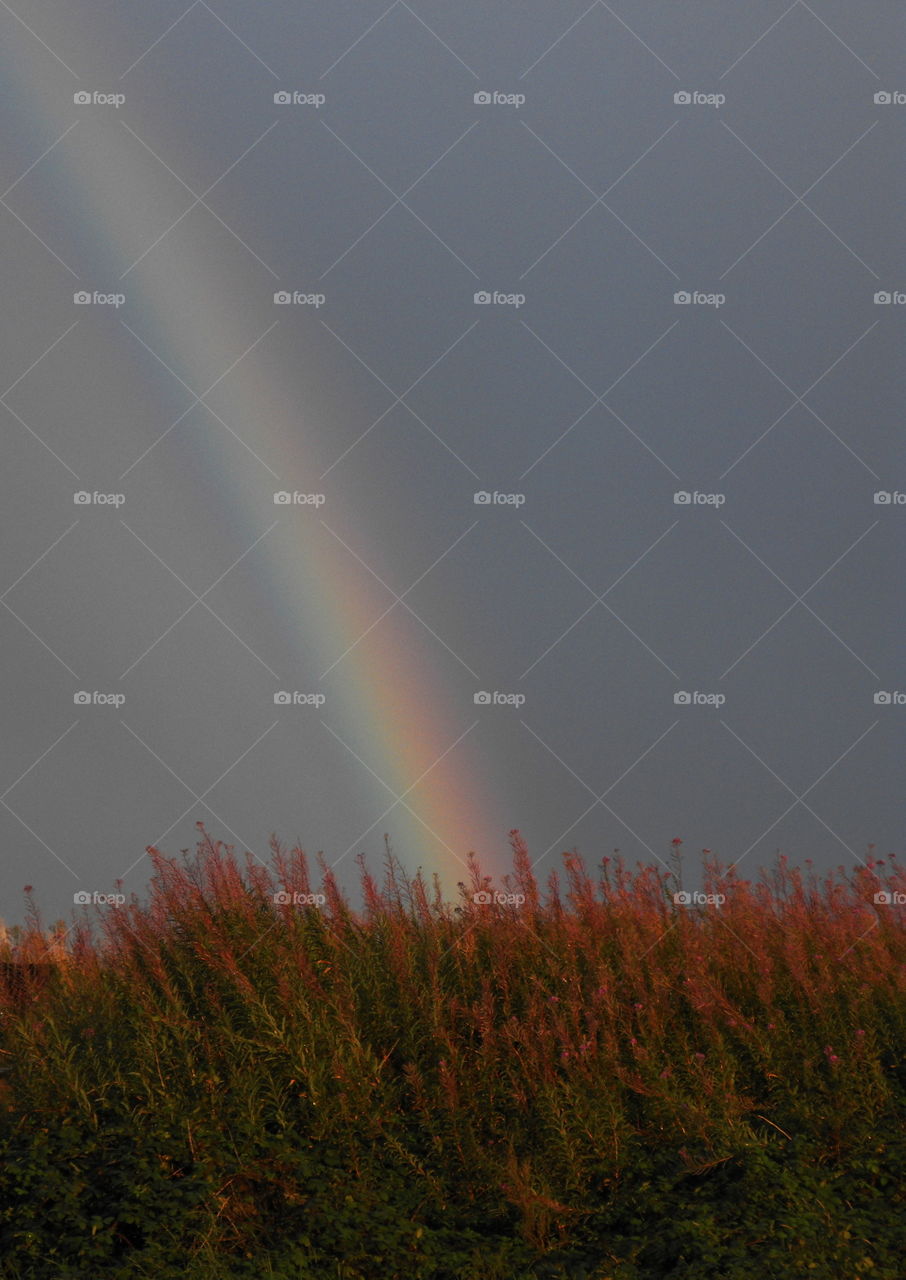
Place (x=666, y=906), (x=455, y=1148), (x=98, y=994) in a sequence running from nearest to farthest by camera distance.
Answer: (x=455, y=1148) → (x=98, y=994) → (x=666, y=906)

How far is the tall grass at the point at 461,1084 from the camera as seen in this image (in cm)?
518

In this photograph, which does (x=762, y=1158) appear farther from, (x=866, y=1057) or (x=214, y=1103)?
(x=214, y=1103)

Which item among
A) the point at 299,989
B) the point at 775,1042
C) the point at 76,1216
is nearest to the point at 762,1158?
the point at 775,1042

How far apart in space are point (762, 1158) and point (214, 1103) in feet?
8.37

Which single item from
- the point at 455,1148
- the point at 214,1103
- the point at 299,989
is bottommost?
the point at 455,1148

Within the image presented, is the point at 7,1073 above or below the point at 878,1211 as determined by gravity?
above

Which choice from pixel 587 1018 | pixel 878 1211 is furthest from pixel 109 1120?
pixel 878 1211

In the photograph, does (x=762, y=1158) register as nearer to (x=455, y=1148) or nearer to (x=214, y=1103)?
(x=455, y=1148)

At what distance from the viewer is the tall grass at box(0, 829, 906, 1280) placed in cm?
518

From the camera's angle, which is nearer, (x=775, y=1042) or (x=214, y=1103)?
(x=214, y=1103)

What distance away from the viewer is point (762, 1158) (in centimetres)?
539

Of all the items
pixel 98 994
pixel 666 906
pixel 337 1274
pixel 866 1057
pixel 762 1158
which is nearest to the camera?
pixel 337 1274

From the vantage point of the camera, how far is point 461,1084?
19.7 feet

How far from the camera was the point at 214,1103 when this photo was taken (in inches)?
227
